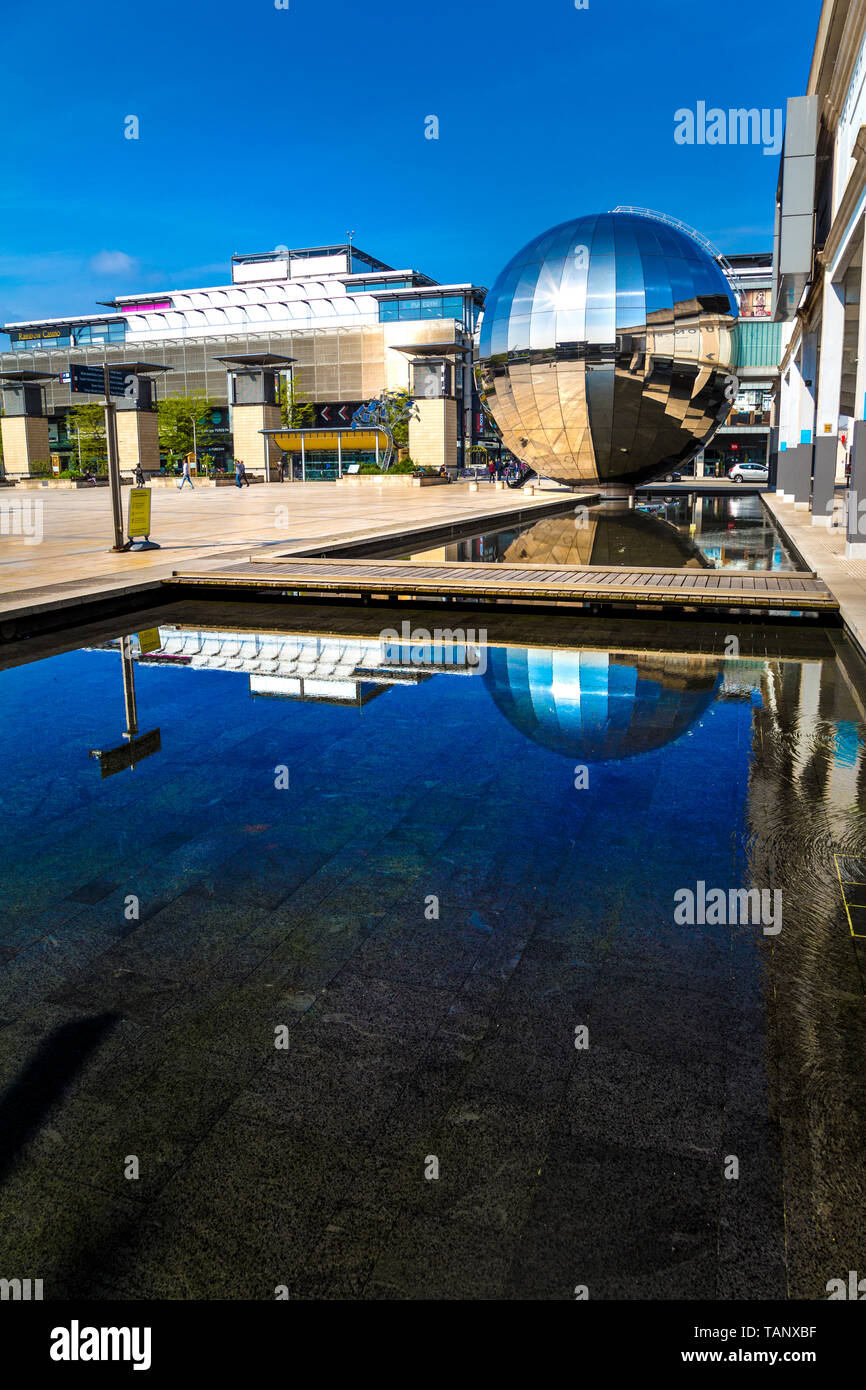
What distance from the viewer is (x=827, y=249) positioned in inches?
823

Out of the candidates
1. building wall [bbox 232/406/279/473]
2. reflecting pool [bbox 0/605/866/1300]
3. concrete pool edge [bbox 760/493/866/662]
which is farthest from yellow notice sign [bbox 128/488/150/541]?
building wall [bbox 232/406/279/473]

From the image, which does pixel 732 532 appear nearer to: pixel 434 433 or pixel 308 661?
pixel 308 661

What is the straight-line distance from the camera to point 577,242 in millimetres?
23219

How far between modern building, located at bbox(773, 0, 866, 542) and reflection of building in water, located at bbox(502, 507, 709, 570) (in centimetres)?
289

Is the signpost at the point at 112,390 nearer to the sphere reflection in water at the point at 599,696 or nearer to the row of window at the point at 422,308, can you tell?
the sphere reflection in water at the point at 599,696

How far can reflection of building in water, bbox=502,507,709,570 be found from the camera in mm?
14883

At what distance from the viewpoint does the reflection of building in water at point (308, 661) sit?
7.95 meters

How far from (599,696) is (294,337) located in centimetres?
8986

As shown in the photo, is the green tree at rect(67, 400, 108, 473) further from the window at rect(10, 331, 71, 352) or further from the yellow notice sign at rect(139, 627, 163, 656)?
the yellow notice sign at rect(139, 627, 163, 656)

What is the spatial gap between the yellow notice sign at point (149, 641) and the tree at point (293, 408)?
7115 cm

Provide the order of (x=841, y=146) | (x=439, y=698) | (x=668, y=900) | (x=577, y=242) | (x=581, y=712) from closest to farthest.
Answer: (x=668, y=900)
(x=581, y=712)
(x=439, y=698)
(x=841, y=146)
(x=577, y=242)
